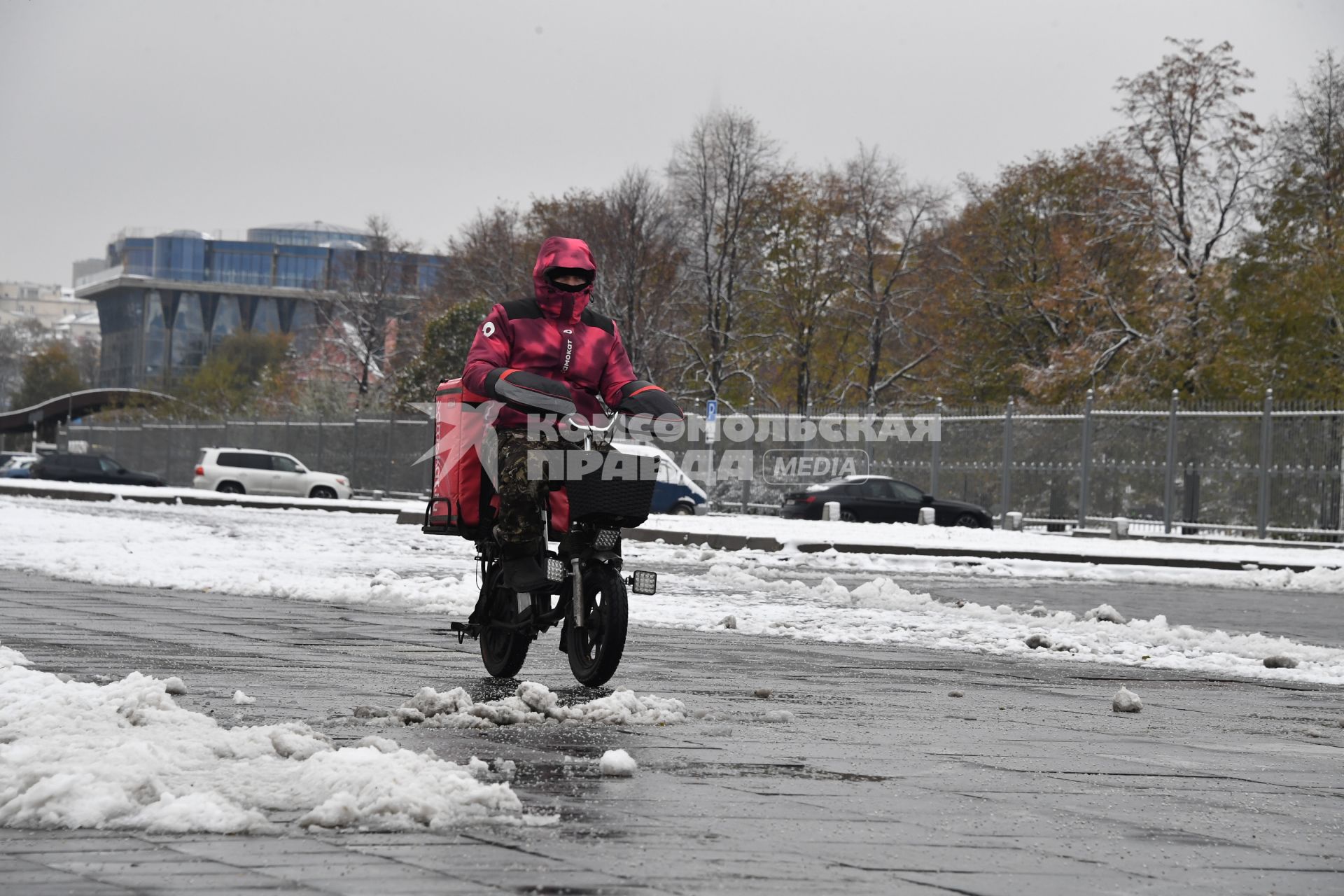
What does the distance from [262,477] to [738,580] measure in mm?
31024

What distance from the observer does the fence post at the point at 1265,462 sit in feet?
86.7

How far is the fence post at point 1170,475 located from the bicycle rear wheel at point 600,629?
73.1ft

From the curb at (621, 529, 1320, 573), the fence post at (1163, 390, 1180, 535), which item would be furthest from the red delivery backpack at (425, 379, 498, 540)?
the fence post at (1163, 390, 1180, 535)

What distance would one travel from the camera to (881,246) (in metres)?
55.1

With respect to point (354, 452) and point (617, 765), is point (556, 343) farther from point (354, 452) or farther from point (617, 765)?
point (354, 452)

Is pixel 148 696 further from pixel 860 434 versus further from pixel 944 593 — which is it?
pixel 860 434

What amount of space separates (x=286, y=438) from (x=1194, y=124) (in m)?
27.5

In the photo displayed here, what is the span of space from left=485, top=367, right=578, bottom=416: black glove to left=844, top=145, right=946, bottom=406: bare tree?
47419 mm

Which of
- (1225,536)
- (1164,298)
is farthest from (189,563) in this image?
(1164,298)

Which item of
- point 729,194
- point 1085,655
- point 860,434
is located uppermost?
point 729,194

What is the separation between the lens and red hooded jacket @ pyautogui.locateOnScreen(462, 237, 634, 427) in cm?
718

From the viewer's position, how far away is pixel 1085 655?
995 cm

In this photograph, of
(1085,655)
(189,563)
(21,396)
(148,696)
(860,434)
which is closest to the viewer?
(148,696)

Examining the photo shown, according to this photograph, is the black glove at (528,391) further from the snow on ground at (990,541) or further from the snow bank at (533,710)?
the snow on ground at (990,541)
